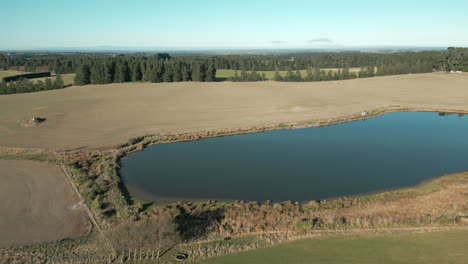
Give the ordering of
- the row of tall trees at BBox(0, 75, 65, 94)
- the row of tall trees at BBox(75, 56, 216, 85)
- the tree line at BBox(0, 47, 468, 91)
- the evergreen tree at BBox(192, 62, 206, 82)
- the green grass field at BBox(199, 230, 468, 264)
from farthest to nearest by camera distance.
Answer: the evergreen tree at BBox(192, 62, 206, 82) → the tree line at BBox(0, 47, 468, 91) → the row of tall trees at BBox(75, 56, 216, 85) → the row of tall trees at BBox(0, 75, 65, 94) → the green grass field at BBox(199, 230, 468, 264)

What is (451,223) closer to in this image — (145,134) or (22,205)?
(22,205)

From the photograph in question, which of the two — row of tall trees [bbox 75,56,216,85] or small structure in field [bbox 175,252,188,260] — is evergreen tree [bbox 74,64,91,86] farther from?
small structure in field [bbox 175,252,188,260]

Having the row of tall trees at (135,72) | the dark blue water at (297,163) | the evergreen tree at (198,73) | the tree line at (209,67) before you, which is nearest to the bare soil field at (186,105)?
the row of tall trees at (135,72)

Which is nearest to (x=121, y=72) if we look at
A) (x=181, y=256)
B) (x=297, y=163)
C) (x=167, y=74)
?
(x=167, y=74)

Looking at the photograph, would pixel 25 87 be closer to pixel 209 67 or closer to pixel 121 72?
pixel 121 72

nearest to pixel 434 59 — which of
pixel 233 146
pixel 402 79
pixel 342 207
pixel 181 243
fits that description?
pixel 402 79

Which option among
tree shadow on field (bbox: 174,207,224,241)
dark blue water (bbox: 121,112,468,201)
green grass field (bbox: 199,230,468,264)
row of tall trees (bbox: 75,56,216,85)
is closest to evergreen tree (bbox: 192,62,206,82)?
row of tall trees (bbox: 75,56,216,85)
